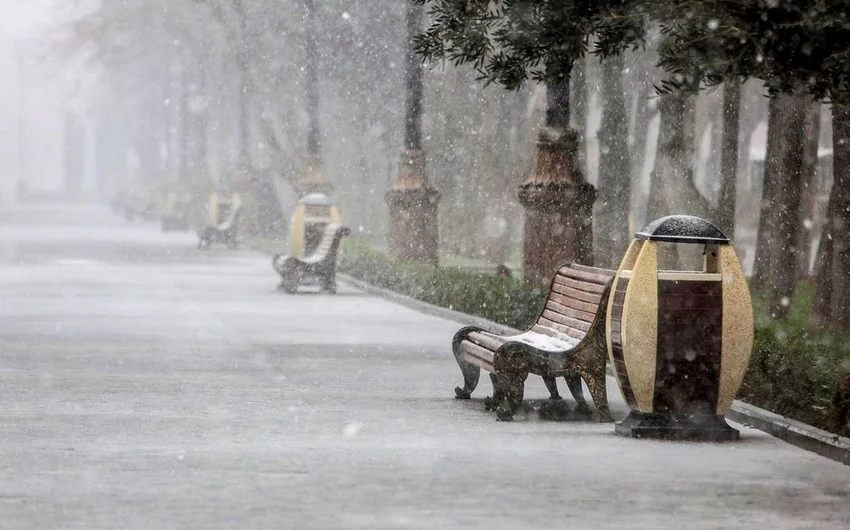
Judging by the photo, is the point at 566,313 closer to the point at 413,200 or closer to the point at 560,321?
the point at 560,321

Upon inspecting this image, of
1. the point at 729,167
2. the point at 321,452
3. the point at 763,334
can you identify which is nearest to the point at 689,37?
the point at 763,334

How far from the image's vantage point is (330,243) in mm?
27734

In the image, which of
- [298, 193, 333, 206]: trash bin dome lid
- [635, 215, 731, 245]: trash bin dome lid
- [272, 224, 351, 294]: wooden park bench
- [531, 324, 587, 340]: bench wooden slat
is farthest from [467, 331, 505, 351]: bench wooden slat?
[298, 193, 333, 206]: trash bin dome lid

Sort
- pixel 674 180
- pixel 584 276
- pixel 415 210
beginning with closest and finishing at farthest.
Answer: pixel 584 276 < pixel 674 180 < pixel 415 210

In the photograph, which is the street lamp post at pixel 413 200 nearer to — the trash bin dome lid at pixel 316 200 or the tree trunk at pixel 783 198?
the trash bin dome lid at pixel 316 200

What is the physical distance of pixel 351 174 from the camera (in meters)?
54.0

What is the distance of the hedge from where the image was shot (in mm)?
11625

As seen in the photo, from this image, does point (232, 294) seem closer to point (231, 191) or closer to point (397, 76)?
point (397, 76)

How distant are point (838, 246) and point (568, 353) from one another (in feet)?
20.5

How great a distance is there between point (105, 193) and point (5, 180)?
17.5 metres

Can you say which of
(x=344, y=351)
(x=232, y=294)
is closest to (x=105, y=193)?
(x=232, y=294)

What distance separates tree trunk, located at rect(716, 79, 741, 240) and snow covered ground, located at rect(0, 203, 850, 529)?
7.43 m

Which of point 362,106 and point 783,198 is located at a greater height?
point 362,106

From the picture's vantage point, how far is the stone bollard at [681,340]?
1132 centimetres
